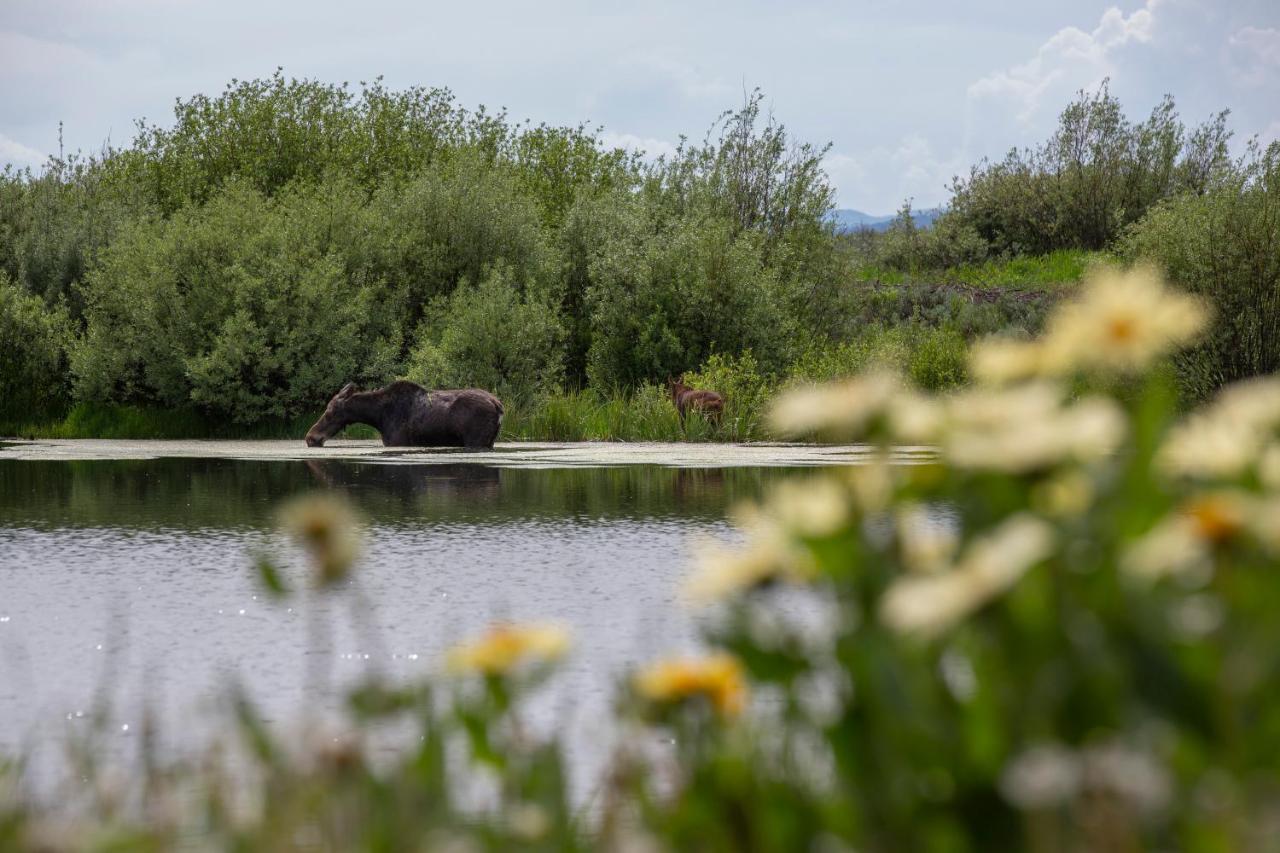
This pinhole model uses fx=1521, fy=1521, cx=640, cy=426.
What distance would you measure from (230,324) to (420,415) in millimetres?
5478

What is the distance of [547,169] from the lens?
42.0 meters

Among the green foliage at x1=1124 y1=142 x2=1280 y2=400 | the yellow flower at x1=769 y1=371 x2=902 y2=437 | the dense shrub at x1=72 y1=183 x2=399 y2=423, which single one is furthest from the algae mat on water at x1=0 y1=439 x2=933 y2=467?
the yellow flower at x1=769 y1=371 x2=902 y2=437

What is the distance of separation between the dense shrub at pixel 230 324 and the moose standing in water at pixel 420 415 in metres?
4.39

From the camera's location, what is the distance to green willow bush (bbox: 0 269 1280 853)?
1.60 metres

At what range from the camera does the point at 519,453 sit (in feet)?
57.5

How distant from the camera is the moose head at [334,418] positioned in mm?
18859

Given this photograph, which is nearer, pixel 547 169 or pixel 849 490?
pixel 849 490

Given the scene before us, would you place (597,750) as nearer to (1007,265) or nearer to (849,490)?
(849,490)

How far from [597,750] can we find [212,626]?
8.24ft

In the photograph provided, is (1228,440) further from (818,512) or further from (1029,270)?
(1029,270)

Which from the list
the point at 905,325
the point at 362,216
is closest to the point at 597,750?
the point at 362,216

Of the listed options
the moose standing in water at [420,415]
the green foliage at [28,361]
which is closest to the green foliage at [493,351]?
the moose standing in water at [420,415]

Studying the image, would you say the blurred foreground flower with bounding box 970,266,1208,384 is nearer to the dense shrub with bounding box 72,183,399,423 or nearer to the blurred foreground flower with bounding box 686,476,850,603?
the blurred foreground flower with bounding box 686,476,850,603

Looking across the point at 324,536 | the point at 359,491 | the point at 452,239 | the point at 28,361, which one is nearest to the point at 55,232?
the point at 28,361
